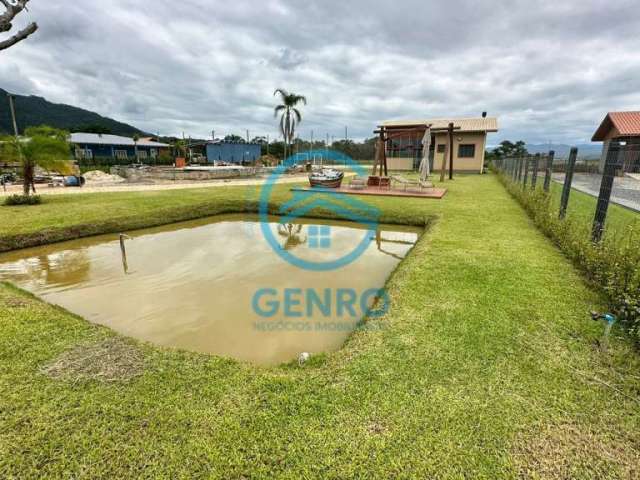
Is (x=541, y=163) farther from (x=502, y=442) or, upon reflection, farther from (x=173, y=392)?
(x=173, y=392)

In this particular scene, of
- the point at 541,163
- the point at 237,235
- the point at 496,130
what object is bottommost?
the point at 237,235

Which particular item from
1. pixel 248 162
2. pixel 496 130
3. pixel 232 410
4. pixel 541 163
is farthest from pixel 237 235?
pixel 248 162

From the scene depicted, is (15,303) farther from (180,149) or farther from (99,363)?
(180,149)

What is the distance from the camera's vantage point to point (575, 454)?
1.81 metres

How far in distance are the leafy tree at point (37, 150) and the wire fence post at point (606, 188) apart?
13.8 metres

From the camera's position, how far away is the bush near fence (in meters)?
3.02

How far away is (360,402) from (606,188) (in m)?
4.55

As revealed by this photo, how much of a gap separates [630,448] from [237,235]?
7.19 m

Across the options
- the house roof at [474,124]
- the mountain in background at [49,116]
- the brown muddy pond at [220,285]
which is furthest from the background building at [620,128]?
the mountain in background at [49,116]

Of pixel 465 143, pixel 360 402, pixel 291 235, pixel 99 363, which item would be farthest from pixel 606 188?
pixel 465 143

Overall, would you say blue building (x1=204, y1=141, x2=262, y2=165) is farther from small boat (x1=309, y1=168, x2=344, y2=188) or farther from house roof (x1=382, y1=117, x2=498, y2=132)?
small boat (x1=309, y1=168, x2=344, y2=188)

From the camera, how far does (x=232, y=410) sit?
213 centimetres

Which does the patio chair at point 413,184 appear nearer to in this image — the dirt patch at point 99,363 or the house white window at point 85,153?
the dirt patch at point 99,363

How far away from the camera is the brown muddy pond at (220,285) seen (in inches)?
138
